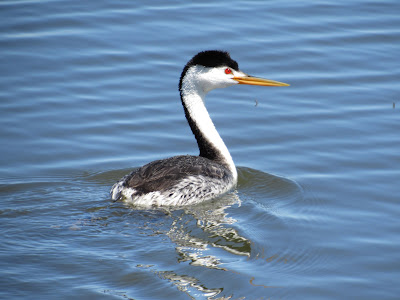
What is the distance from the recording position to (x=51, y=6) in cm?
1471

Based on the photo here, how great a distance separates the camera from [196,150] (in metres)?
10.3

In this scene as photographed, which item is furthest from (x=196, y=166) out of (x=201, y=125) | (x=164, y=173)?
(x=201, y=125)

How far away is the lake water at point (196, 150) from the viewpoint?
22.7 feet

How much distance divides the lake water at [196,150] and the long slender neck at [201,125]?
52cm

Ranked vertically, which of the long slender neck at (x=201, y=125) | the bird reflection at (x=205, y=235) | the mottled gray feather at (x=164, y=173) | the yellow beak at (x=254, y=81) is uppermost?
the yellow beak at (x=254, y=81)

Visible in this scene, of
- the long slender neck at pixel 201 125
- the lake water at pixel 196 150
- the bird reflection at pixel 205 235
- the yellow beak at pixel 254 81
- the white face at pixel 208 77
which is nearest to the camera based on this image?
the lake water at pixel 196 150

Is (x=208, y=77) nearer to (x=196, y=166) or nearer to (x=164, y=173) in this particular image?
(x=196, y=166)

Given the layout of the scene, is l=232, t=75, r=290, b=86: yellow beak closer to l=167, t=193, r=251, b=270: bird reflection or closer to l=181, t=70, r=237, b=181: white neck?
l=181, t=70, r=237, b=181: white neck

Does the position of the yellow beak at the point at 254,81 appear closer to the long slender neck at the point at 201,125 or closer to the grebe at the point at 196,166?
the grebe at the point at 196,166

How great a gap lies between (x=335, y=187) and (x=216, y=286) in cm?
296

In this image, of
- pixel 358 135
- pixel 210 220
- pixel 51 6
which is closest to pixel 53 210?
pixel 210 220

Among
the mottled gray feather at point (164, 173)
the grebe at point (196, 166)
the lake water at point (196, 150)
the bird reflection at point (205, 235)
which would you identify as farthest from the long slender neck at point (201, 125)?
the bird reflection at point (205, 235)

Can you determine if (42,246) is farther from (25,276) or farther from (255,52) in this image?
(255,52)

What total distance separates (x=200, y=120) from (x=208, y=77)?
577 millimetres
